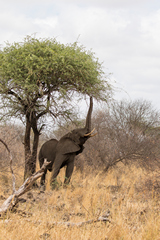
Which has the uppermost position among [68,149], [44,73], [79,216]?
[44,73]

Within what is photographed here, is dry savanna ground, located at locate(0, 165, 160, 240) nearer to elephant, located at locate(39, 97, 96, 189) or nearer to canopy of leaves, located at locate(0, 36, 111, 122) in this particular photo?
elephant, located at locate(39, 97, 96, 189)

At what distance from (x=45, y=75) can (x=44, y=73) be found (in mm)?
344

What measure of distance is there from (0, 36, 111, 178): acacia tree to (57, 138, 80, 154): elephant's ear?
991 millimetres

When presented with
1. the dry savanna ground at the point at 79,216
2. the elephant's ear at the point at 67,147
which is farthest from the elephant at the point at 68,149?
the dry savanna ground at the point at 79,216

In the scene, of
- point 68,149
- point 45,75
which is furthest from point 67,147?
point 45,75

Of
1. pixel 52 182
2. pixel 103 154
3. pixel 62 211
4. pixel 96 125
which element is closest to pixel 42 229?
pixel 62 211

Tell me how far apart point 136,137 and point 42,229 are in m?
9.46

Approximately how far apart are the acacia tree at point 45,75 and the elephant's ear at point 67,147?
991mm

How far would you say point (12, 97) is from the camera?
8914 mm

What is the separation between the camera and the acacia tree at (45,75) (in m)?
8.14

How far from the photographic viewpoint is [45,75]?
8.50 metres

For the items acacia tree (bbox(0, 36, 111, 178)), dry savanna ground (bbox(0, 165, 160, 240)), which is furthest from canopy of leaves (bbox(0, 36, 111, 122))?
dry savanna ground (bbox(0, 165, 160, 240))

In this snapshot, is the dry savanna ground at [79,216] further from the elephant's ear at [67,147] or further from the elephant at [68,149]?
the elephant's ear at [67,147]

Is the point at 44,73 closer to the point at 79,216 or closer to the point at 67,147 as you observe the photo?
the point at 67,147
